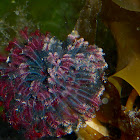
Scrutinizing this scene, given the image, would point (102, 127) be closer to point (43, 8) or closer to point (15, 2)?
point (43, 8)

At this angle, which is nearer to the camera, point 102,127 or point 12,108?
point 12,108

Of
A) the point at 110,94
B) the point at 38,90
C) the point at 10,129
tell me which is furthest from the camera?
the point at 10,129

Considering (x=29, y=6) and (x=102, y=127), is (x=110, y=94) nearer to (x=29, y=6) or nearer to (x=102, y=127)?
(x=102, y=127)

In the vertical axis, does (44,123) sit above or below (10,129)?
above

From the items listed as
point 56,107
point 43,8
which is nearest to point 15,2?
point 43,8

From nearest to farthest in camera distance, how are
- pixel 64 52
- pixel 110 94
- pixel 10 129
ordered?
pixel 64 52, pixel 110 94, pixel 10 129

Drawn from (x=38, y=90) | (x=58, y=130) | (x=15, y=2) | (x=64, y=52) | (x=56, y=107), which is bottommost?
(x=58, y=130)
